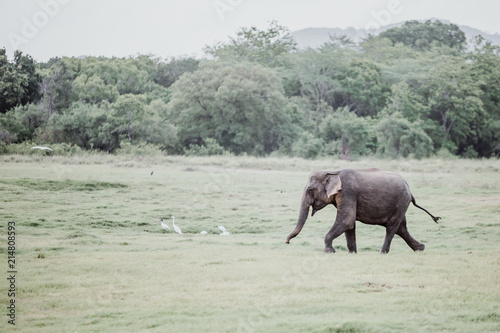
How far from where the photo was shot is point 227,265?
38.1 feet

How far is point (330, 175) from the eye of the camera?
45.5ft

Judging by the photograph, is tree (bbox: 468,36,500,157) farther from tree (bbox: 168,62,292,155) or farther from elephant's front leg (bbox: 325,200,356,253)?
elephant's front leg (bbox: 325,200,356,253)

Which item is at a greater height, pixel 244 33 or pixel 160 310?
pixel 244 33

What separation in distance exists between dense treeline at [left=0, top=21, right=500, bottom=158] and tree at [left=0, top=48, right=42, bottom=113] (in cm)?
10

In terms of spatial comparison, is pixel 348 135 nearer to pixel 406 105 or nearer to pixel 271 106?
pixel 406 105

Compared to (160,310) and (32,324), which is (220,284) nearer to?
(160,310)

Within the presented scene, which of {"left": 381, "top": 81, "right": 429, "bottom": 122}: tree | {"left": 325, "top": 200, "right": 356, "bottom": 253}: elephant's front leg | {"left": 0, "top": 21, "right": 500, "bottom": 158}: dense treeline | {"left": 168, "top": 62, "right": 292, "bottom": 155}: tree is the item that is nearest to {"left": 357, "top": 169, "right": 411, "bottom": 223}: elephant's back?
{"left": 325, "top": 200, "right": 356, "bottom": 253}: elephant's front leg

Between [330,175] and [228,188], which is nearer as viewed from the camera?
[330,175]

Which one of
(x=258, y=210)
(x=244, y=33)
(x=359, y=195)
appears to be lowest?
(x=258, y=210)

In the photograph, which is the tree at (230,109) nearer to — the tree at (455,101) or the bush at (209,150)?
the bush at (209,150)

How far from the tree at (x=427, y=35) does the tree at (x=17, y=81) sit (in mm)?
62892

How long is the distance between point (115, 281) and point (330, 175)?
19.1ft

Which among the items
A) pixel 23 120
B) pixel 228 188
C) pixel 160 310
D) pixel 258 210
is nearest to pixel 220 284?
pixel 160 310

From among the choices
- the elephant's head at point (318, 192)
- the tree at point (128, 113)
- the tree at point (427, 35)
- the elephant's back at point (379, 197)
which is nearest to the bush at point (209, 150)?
the tree at point (128, 113)
